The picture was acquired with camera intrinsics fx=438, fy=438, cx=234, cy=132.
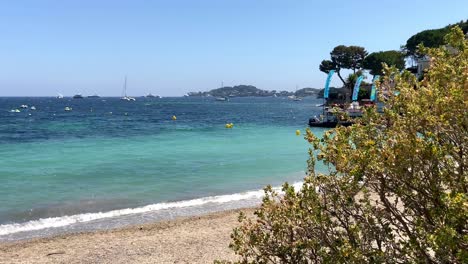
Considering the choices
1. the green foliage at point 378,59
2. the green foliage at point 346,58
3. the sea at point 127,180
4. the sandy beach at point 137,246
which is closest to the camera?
the sandy beach at point 137,246

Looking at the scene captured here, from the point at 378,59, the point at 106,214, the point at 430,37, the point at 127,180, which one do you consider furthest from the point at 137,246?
the point at 378,59

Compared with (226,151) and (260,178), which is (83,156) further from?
(260,178)

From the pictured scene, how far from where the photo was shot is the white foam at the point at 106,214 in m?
10.8

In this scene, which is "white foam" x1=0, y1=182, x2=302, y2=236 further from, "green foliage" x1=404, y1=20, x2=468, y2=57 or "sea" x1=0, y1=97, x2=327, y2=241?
"green foliage" x1=404, y1=20, x2=468, y2=57

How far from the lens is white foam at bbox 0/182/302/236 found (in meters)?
10.8

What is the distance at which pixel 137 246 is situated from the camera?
364 inches

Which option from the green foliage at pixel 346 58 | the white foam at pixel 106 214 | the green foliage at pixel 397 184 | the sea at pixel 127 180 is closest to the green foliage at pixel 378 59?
the green foliage at pixel 346 58

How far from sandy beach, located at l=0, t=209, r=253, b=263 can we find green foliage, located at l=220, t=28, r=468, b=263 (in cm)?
493

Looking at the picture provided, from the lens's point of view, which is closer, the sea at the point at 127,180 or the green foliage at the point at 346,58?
the sea at the point at 127,180

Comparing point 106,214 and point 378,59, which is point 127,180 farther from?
point 378,59

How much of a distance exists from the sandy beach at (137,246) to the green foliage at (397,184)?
16.2 ft

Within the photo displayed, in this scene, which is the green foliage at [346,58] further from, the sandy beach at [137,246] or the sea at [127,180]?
the sandy beach at [137,246]

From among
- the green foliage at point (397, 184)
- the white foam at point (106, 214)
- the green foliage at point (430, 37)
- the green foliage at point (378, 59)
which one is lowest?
the white foam at point (106, 214)

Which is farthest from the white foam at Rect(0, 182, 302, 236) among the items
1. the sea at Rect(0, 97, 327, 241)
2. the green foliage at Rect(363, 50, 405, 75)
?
the green foliage at Rect(363, 50, 405, 75)
